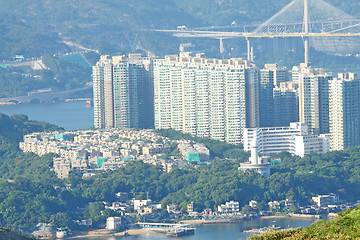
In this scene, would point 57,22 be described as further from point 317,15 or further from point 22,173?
point 22,173

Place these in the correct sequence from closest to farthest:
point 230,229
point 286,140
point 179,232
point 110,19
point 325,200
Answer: point 179,232 < point 230,229 < point 325,200 < point 286,140 < point 110,19

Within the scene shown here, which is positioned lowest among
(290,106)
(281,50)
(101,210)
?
(101,210)

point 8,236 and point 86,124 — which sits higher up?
point 86,124

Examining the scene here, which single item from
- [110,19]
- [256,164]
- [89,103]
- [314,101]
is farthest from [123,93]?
[110,19]

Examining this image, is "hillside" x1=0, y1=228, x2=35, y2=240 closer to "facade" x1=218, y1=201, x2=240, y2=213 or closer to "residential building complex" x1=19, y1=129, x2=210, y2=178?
"facade" x1=218, y1=201, x2=240, y2=213

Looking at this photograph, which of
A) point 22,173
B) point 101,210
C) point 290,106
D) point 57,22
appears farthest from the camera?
point 57,22

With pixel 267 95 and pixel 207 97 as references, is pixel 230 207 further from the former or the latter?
pixel 267 95

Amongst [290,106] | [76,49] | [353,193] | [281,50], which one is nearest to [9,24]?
[76,49]
